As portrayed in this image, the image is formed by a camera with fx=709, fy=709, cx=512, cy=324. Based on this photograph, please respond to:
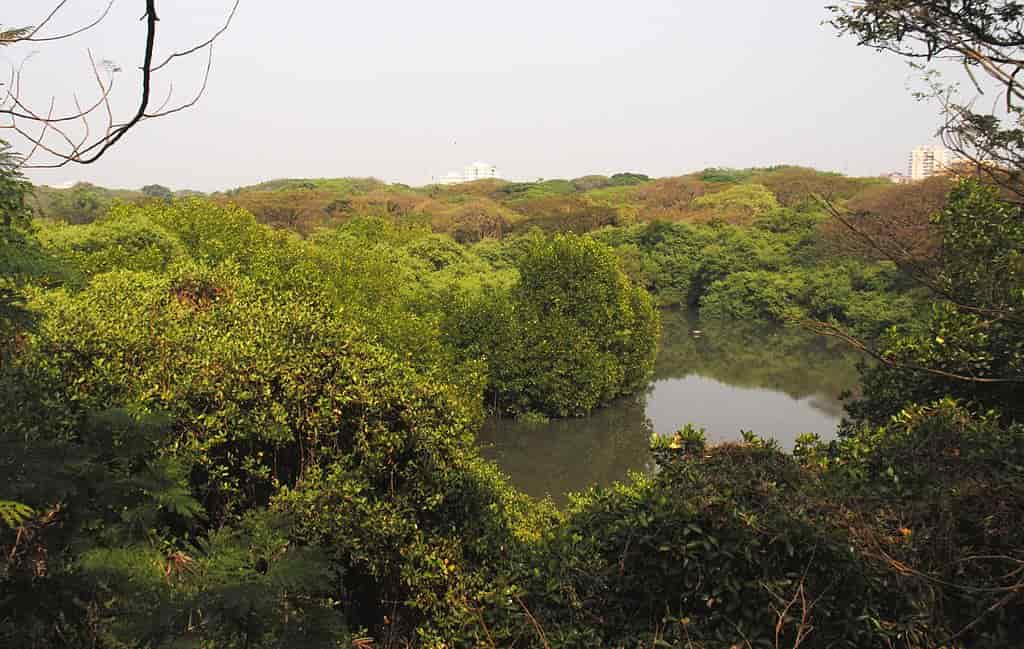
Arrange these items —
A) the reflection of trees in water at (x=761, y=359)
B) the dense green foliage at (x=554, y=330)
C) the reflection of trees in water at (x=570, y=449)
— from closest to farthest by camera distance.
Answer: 1. the reflection of trees in water at (x=570, y=449)
2. the dense green foliage at (x=554, y=330)
3. the reflection of trees in water at (x=761, y=359)

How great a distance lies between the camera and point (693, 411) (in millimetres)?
16188

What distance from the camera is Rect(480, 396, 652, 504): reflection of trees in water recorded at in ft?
38.3

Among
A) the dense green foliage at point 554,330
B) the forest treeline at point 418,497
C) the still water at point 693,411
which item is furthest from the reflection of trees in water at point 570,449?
the forest treeline at point 418,497

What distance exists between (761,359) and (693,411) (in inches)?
300

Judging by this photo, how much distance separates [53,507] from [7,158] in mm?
1623

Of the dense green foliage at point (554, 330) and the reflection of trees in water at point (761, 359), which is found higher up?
the dense green foliage at point (554, 330)

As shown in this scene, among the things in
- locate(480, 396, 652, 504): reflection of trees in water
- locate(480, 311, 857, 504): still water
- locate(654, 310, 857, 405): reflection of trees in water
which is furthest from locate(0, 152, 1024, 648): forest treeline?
locate(654, 310, 857, 405): reflection of trees in water

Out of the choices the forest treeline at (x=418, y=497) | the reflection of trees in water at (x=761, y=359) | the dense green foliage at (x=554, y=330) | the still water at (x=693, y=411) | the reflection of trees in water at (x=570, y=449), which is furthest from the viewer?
the reflection of trees in water at (x=761, y=359)

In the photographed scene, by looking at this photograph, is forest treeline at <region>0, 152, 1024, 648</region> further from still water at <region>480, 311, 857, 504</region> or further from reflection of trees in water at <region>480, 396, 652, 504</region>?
still water at <region>480, 311, 857, 504</region>

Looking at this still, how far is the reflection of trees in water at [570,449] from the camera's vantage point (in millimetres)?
11688

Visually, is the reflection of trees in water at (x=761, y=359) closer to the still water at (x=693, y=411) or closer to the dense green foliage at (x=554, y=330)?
the still water at (x=693, y=411)

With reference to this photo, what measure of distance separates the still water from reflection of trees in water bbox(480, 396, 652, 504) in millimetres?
18

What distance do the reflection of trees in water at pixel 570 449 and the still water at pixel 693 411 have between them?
18mm

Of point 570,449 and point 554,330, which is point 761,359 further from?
point 570,449
